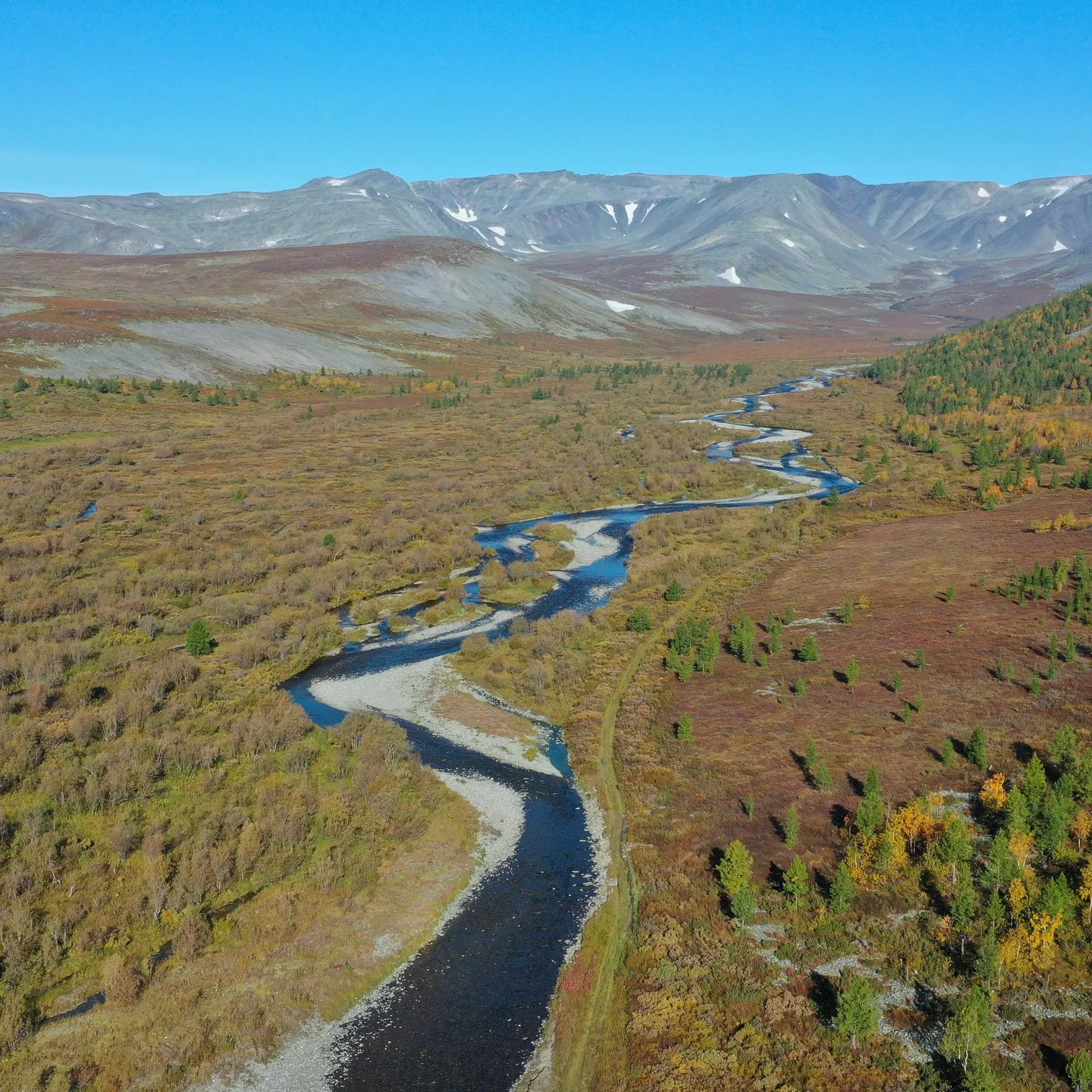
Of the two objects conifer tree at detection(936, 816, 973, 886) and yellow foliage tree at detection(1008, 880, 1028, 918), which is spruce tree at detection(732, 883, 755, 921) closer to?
conifer tree at detection(936, 816, 973, 886)

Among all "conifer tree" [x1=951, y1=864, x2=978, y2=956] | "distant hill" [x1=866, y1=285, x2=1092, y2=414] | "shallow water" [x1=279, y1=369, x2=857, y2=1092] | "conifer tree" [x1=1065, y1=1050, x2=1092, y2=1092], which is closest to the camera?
"conifer tree" [x1=1065, y1=1050, x2=1092, y2=1092]

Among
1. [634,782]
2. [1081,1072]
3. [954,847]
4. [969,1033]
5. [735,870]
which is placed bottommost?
[634,782]

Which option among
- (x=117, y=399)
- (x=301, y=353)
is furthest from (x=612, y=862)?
(x=301, y=353)

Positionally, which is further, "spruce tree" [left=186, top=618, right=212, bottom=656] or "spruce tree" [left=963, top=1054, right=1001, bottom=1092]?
"spruce tree" [left=186, top=618, right=212, bottom=656]

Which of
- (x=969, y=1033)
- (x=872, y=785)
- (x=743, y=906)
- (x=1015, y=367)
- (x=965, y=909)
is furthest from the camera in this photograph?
(x=1015, y=367)

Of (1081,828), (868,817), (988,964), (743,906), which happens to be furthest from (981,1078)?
(1081,828)

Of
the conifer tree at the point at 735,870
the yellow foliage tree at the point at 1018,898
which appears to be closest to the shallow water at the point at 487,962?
the conifer tree at the point at 735,870

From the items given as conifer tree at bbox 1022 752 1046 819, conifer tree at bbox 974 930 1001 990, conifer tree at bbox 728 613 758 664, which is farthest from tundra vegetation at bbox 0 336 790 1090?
conifer tree at bbox 1022 752 1046 819

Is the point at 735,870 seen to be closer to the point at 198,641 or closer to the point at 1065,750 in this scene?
the point at 1065,750

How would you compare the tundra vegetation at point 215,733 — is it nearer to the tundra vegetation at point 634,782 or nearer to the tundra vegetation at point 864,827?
A: the tundra vegetation at point 634,782
